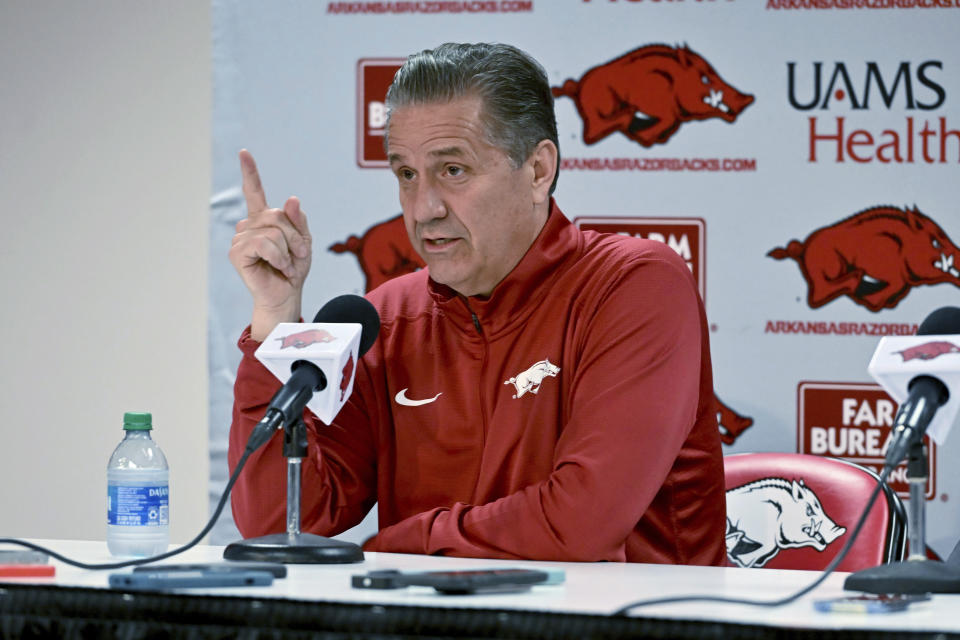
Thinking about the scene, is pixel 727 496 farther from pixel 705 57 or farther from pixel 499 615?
pixel 499 615

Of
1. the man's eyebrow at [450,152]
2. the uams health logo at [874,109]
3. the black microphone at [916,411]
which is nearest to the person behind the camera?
the black microphone at [916,411]

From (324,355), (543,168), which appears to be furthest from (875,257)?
(324,355)

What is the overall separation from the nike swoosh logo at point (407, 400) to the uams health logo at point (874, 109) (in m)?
1.19

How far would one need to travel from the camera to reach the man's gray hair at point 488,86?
6.88 feet

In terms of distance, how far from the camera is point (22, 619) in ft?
4.37

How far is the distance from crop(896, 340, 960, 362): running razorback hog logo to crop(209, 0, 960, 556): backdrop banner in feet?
4.43

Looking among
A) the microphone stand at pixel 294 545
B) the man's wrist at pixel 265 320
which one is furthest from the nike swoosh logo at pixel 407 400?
Result: the microphone stand at pixel 294 545

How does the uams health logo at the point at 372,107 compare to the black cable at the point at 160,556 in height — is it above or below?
above

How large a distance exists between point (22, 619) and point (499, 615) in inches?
20.8

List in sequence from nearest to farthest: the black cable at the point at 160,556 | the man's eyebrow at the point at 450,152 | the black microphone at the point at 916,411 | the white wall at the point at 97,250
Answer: the black microphone at the point at 916,411
the black cable at the point at 160,556
the man's eyebrow at the point at 450,152
the white wall at the point at 97,250

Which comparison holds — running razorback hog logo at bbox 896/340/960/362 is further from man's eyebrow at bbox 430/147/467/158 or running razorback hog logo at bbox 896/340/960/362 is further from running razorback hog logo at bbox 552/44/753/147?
running razorback hog logo at bbox 552/44/753/147

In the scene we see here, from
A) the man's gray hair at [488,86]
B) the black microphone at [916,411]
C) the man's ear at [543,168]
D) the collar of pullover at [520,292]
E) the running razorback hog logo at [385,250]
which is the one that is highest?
the man's gray hair at [488,86]

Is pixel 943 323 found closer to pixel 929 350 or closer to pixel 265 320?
pixel 929 350

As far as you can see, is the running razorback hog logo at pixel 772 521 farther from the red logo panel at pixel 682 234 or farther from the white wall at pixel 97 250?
the white wall at pixel 97 250
